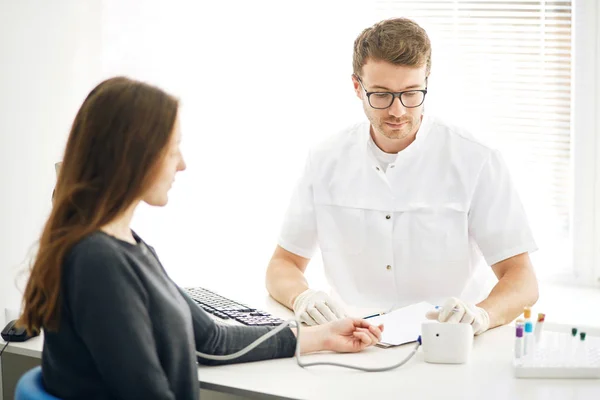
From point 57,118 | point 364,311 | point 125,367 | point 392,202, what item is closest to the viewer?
point 125,367

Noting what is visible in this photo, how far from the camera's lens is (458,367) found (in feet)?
5.32

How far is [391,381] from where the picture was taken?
154 centimetres

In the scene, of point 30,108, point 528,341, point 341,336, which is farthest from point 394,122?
point 30,108

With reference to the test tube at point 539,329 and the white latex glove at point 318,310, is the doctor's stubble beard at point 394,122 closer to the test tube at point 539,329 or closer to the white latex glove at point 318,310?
the white latex glove at point 318,310

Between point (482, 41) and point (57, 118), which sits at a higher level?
point (482, 41)

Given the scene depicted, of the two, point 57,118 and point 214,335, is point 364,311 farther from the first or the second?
point 57,118

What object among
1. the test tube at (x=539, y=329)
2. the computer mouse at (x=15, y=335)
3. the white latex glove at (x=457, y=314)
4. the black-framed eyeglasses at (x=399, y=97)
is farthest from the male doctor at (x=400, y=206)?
the computer mouse at (x=15, y=335)

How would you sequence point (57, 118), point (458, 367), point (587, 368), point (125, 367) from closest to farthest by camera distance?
point (125, 367) → point (587, 368) → point (458, 367) → point (57, 118)

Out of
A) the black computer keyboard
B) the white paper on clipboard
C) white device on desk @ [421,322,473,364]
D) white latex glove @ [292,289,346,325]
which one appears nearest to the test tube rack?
white device on desk @ [421,322,473,364]

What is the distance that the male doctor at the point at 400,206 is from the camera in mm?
2178

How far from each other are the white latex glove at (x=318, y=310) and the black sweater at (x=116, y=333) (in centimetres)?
46

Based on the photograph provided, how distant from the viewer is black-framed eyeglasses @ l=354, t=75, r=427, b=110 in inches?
85.0

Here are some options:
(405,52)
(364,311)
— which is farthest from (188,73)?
(364,311)

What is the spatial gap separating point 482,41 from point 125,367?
82.9 inches
